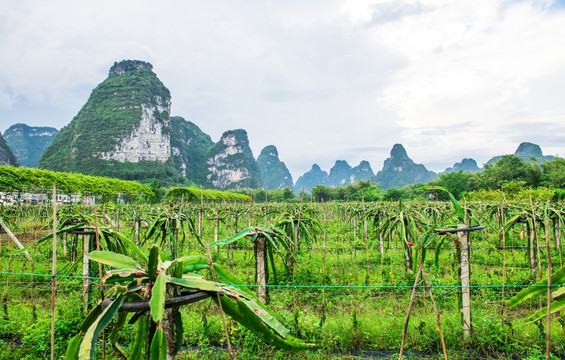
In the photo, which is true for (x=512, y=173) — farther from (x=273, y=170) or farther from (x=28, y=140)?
(x=28, y=140)

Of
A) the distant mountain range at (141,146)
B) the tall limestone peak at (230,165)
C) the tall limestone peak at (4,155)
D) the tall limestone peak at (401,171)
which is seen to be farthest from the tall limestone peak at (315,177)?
the tall limestone peak at (4,155)

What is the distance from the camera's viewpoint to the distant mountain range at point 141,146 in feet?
234

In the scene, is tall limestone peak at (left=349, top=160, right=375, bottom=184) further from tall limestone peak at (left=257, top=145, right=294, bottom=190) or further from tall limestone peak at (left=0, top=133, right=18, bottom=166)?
tall limestone peak at (left=0, top=133, right=18, bottom=166)

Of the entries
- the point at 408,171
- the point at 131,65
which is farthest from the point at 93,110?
the point at 408,171

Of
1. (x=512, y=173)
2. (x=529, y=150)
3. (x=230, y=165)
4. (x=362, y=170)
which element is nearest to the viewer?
(x=512, y=173)

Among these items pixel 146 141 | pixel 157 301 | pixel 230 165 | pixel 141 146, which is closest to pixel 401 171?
pixel 230 165

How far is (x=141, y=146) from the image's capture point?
78.4 meters

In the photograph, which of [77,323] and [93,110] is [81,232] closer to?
[77,323]

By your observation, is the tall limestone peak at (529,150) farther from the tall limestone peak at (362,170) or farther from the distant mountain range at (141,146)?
the tall limestone peak at (362,170)

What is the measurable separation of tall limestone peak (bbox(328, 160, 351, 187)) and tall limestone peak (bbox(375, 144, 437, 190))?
53748mm

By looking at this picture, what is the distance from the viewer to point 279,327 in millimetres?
1187

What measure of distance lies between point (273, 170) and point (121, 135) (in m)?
85.7

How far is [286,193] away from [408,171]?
7967cm

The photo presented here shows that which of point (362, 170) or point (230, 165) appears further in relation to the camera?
point (362, 170)
